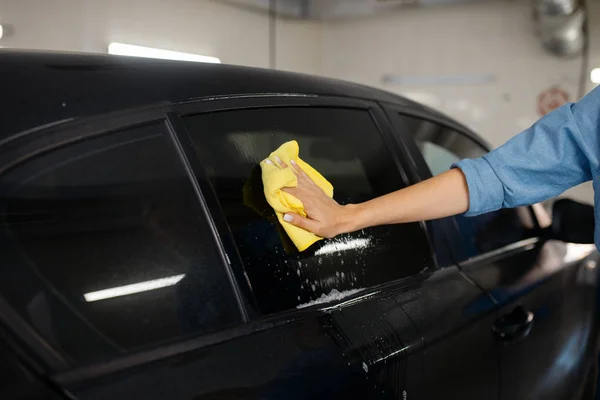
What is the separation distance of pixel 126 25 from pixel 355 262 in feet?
5.21

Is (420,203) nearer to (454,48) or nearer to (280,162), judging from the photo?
(280,162)

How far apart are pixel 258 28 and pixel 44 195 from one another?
128 inches

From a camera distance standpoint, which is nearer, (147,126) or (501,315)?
(147,126)

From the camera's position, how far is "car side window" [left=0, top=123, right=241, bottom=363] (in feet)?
2.50

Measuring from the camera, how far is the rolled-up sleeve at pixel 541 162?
1075 mm

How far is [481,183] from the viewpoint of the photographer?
1.15 metres

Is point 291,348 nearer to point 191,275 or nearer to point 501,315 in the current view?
point 191,275

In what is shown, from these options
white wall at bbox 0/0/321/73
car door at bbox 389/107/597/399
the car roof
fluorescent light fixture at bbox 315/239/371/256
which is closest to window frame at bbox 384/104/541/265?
car door at bbox 389/107/597/399

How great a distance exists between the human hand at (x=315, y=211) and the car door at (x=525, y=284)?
579 mm

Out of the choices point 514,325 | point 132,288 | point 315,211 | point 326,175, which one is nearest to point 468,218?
point 514,325

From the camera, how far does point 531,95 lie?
197 inches

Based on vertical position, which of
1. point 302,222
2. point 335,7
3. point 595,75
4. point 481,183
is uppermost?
point 335,7

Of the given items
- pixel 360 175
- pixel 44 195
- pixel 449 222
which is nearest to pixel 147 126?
pixel 44 195

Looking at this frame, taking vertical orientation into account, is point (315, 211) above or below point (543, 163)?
above
